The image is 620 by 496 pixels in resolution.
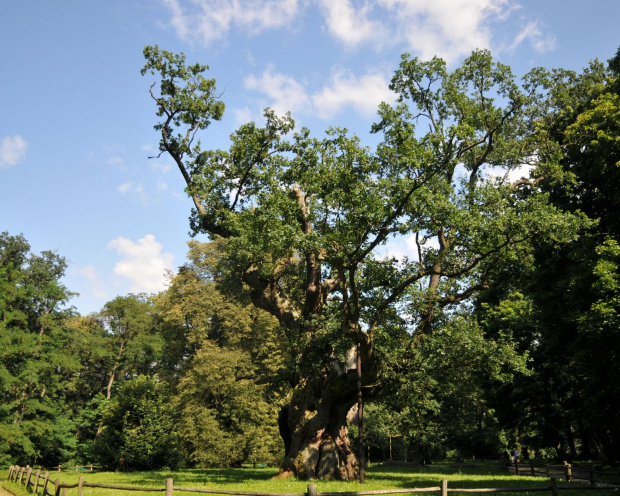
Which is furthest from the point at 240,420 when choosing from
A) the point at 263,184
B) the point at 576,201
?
the point at 576,201

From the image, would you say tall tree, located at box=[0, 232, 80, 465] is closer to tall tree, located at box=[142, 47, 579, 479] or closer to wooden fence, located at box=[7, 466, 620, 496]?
wooden fence, located at box=[7, 466, 620, 496]

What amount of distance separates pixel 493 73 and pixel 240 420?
33470 mm

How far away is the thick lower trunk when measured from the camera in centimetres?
2405

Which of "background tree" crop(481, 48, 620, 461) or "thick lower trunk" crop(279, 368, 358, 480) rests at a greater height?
"background tree" crop(481, 48, 620, 461)

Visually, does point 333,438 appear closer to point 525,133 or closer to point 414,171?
point 414,171

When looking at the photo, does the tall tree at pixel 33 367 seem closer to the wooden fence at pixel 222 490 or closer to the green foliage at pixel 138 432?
the green foliage at pixel 138 432

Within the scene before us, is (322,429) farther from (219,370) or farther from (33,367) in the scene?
(33,367)

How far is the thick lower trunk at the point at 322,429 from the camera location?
78.9 ft

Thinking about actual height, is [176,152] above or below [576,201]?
above

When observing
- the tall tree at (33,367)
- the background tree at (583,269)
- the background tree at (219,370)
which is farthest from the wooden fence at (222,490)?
the tall tree at (33,367)

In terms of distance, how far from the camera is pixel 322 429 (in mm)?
25031

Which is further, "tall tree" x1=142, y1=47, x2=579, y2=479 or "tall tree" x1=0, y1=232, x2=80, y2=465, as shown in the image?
"tall tree" x1=0, y1=232, x2=80, y2=465

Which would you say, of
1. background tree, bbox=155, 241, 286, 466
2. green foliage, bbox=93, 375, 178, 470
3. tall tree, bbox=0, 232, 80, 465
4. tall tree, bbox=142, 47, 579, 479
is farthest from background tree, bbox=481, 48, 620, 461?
tall tree, bbox=0, 232, 80, 465

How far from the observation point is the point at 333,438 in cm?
2534
